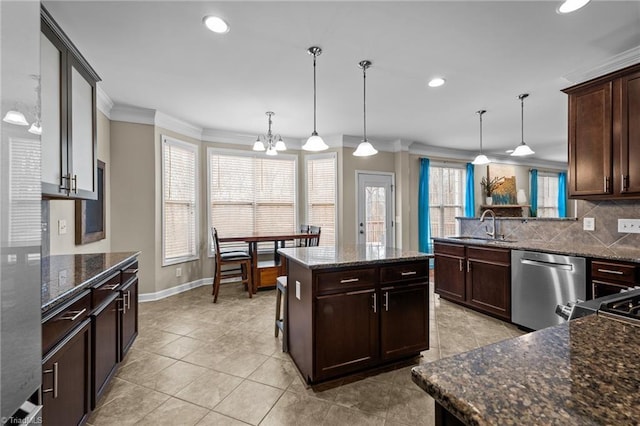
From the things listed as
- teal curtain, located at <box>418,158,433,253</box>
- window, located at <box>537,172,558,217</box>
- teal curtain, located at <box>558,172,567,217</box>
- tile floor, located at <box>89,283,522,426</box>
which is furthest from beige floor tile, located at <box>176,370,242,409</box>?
teal curtain, located at <box>558,172,567,217</box>

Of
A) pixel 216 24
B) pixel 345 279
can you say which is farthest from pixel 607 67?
pixel 216 24

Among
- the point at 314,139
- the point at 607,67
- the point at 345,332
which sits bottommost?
the point at 345,332

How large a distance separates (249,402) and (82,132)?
2.44 metres

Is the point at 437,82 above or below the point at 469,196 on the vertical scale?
above

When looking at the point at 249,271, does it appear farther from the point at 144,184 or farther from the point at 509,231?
the point at 509,231

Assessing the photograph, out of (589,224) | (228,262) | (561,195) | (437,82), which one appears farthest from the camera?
(561,195)

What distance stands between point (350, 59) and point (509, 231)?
117 inches

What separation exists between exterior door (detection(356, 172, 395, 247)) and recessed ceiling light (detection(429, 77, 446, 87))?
248cm

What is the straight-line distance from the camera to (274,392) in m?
2.09

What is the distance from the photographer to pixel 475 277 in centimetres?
358

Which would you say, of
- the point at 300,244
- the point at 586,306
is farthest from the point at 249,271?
the point at 586,306

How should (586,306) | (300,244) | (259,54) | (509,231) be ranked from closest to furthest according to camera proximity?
(586,306), (259,54), (509,231), (300,244)

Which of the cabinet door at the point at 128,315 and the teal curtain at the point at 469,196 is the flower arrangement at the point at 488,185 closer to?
the teal curtain at the point at 469,196

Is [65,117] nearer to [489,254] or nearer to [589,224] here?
[489,254]
